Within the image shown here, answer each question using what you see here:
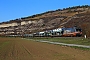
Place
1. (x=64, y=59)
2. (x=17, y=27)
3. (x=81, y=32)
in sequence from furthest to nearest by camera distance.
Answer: (x=17, y=27)
(x=81, y=32)
(x=64, y=59)

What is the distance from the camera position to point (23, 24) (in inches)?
7692

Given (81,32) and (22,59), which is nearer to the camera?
(22,59)

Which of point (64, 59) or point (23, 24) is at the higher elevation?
point (23, 24)

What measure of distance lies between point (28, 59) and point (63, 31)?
6738 centimetres

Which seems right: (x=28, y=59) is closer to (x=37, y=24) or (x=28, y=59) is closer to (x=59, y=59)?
(x=59, y=59)

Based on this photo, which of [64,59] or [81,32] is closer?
[64,59]

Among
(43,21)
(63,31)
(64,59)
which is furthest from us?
(43,21)

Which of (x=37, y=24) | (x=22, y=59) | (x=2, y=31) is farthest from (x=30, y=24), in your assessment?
(x=22, y=59)

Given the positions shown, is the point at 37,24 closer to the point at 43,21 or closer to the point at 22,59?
the point at 43,21

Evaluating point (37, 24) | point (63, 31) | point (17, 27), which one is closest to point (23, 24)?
point (17, 27)

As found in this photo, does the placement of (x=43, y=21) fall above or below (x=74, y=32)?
above

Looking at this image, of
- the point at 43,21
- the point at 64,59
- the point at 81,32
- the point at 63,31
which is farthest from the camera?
the point at 43,21

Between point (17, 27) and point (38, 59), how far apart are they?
176m

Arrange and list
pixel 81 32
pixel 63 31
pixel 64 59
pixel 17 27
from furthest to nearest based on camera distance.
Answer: pixel 17 27 < pixel 63 31 < pixel 81 32 < pixel 64 59
